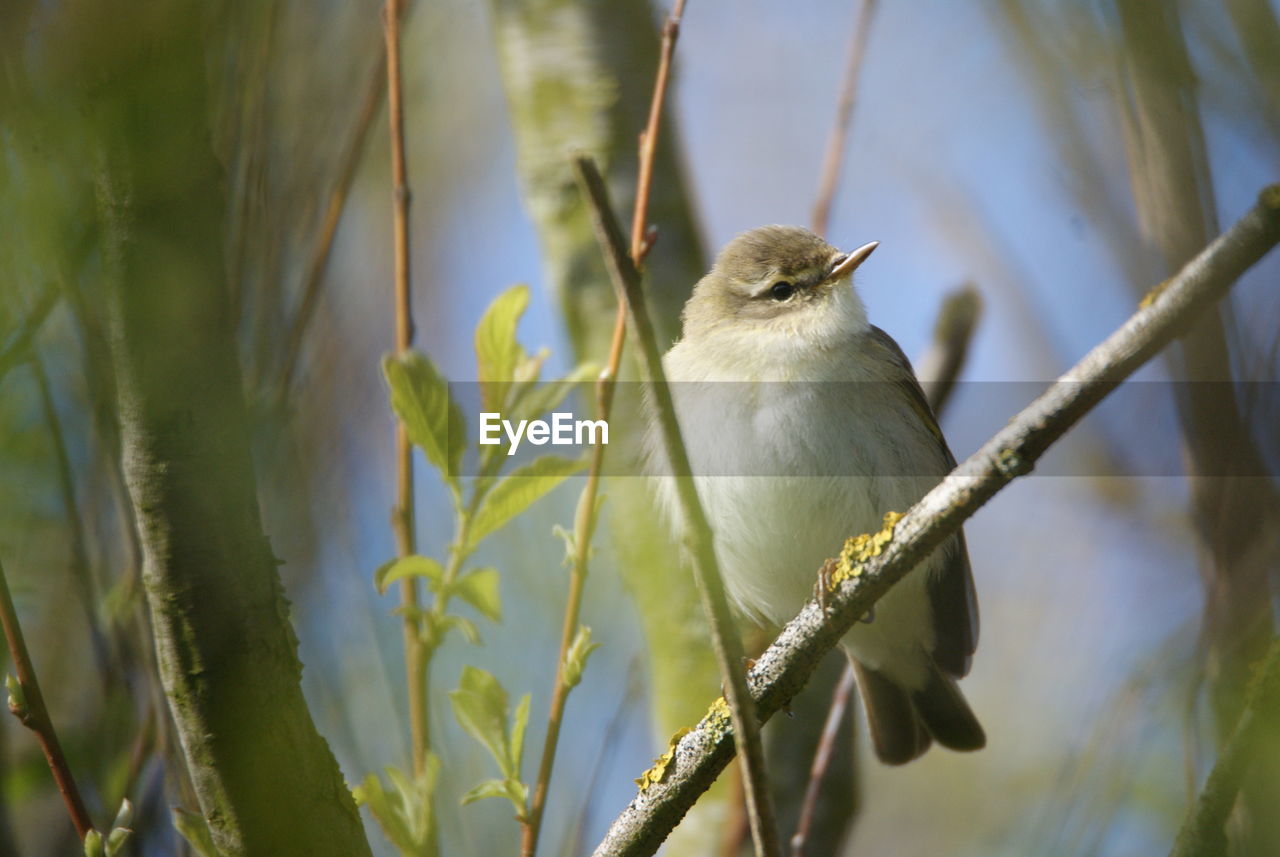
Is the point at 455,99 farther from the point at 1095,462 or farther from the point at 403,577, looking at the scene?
the point at 403,577

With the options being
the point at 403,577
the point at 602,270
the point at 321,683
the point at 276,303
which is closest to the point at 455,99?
the point at 602,270

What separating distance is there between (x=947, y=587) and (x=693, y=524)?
215 centimetres

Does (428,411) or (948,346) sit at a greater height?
(428,411)

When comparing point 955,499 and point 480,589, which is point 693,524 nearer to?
point 955,499

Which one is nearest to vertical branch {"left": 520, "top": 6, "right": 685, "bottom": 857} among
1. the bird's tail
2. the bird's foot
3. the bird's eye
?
the bird's foot

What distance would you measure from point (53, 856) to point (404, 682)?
0.77 metres

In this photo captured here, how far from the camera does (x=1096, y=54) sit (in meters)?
2.80

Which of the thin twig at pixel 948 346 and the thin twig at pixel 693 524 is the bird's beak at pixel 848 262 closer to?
the thin twig at pixel 948 346

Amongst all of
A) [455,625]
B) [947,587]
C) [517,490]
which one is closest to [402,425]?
[517,490]

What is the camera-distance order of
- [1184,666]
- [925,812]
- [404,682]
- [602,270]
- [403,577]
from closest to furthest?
[403,577] < [1184,666] < [404,682] < [602,270] < [925,812]

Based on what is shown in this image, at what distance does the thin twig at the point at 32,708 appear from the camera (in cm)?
138

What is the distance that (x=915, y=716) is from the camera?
10.6 ft

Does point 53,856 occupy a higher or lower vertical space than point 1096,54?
lower

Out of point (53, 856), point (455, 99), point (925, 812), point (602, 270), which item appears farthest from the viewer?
point (455, 99)
